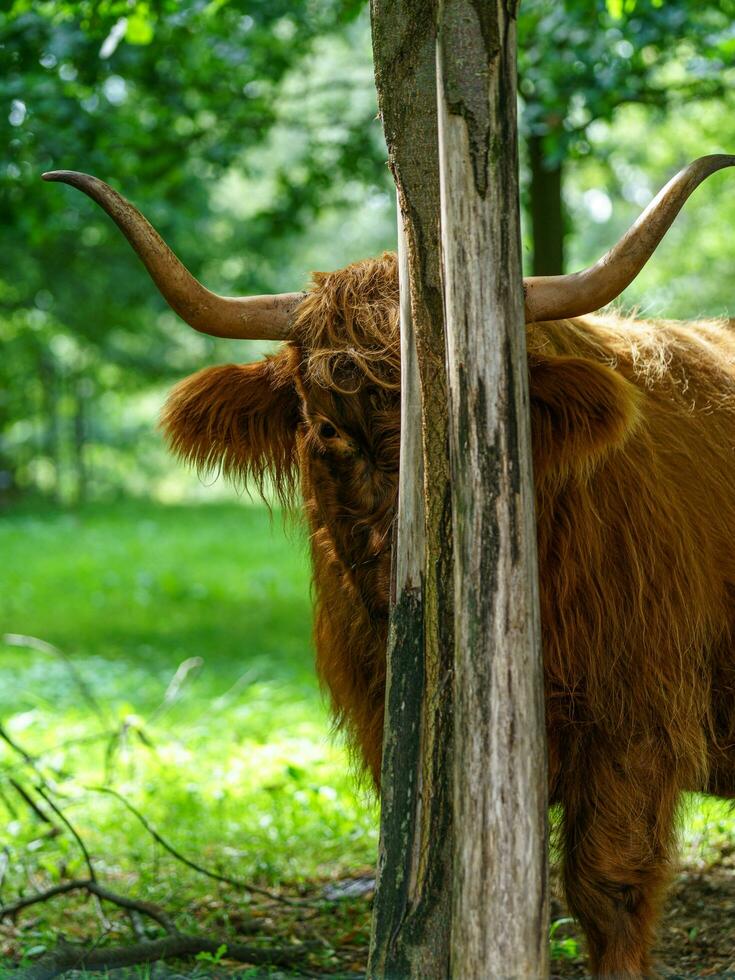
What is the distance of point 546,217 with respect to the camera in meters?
8.64

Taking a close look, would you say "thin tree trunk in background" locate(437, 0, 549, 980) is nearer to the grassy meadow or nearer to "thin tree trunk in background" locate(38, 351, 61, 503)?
the grassy meadow

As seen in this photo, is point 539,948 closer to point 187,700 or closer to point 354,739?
point 354,739

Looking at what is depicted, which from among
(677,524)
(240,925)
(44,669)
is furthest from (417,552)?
(44,669)

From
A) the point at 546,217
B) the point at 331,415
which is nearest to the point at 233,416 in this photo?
the point at 331,415

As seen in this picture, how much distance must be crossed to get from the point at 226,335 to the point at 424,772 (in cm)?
125

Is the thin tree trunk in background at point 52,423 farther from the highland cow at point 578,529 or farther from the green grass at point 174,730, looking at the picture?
the highland cow at point 578,529

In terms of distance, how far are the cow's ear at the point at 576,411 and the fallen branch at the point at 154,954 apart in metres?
1.80

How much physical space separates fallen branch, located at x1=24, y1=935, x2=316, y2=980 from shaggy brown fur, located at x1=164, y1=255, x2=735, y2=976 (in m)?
0.80

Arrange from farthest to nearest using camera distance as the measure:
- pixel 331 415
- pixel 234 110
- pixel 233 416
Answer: pixel 234 110 < pixel 233 416 < pixel 331 415

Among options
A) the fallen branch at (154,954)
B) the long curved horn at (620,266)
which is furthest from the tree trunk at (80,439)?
the long curved horn at (620,266)

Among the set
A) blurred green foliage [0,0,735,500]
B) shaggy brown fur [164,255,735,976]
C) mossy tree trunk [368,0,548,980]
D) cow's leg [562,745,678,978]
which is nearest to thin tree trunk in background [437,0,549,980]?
mossy tree trunk [368,0,548,980]

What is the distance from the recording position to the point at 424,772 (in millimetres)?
2545

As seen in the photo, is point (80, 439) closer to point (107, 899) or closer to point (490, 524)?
point (107, 899)

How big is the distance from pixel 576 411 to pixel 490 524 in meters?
0.78
